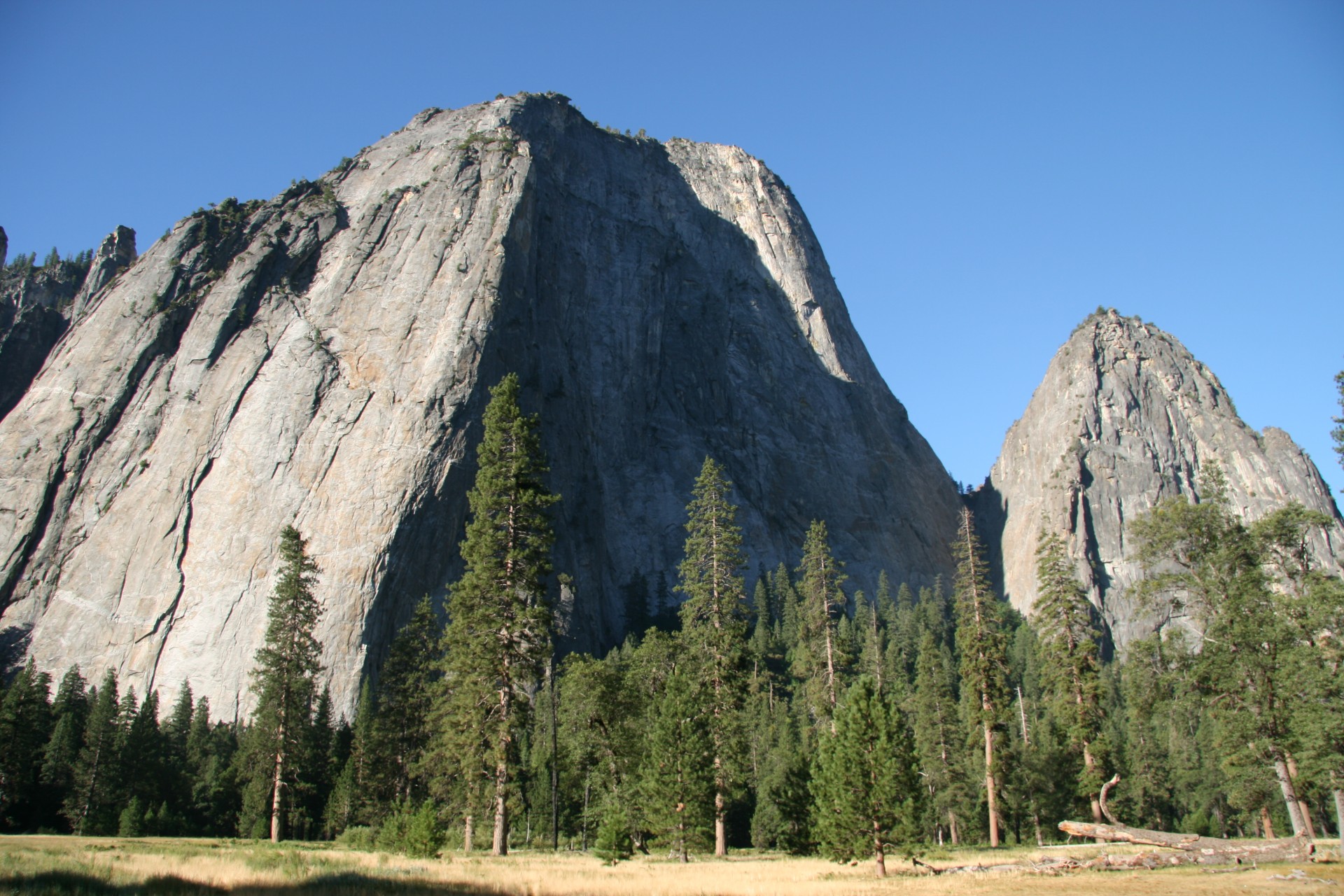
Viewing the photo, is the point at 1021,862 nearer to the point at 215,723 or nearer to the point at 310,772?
the point at 310,772

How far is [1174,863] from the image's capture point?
24.0 metres

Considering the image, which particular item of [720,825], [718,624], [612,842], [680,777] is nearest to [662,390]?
[718,624]

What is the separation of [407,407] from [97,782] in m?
41.9

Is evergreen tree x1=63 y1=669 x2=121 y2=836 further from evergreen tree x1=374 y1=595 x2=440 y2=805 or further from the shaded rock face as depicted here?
the shaded rock face

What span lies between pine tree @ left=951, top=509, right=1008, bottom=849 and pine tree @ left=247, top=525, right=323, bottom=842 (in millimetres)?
26610

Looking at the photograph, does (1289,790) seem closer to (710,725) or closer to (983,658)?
(983,658)

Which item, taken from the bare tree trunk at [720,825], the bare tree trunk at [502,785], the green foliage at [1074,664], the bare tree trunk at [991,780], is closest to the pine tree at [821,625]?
the bare tree trunk at [991,780]

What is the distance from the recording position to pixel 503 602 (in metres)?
27.3

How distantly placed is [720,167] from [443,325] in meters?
81.1

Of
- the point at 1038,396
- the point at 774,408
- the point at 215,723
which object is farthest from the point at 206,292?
the point at 1038,396

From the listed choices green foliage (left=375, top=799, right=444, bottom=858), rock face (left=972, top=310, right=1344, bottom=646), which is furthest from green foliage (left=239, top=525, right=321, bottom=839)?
rock face (left=972, top=310, right=1344, bottom=646)

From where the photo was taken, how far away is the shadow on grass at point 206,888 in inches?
531

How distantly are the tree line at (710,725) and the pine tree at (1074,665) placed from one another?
13 cm

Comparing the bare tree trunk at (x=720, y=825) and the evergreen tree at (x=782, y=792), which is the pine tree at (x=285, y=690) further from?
the evergreen tree at (x=782, y=792)
